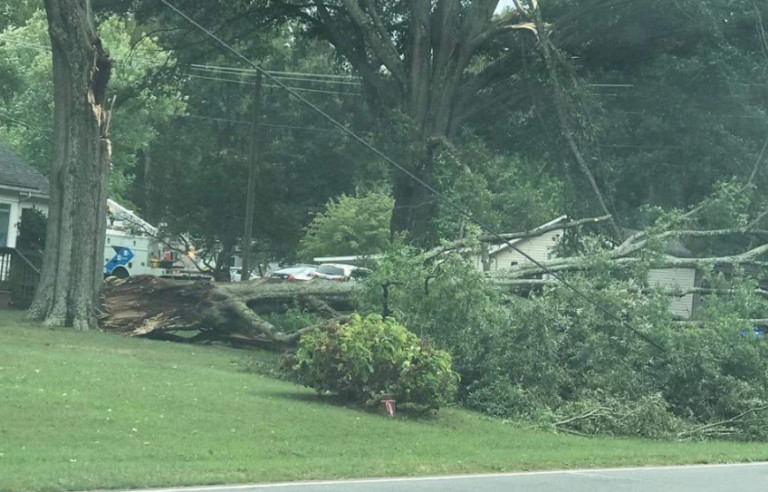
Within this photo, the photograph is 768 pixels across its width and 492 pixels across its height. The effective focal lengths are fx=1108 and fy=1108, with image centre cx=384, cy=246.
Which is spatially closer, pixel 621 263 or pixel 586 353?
pixel 586 353

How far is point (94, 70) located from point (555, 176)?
11.9 metres

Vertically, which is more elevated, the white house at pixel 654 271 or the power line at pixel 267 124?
the power line at pixel 267 124

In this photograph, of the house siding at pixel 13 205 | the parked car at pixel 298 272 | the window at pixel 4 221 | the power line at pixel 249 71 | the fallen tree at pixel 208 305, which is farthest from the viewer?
the power line at pixel 249 71

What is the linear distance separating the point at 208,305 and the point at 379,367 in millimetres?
7707

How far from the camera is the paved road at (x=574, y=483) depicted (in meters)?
9.55

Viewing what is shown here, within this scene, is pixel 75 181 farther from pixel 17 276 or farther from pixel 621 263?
pixel 621 263

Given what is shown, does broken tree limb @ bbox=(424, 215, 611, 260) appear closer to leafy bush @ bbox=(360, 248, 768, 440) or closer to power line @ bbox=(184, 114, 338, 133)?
leafy bush @ bbox=(360, 248, 768, 440)

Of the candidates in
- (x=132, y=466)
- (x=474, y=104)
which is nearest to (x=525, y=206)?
(x=474, y=104)

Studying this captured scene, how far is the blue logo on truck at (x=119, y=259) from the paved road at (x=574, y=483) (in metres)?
33.9

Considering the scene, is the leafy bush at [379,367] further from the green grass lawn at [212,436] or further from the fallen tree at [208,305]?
the fallen tree at [208,305]

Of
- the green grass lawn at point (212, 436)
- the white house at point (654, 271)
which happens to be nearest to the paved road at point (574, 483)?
the green grass lawn at point (212, 436)

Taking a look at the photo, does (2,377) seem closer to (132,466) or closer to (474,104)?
(132,466)

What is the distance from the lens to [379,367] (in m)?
14.6

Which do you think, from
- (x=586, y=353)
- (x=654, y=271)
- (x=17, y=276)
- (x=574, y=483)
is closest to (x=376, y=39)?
(x=17, y=276)
